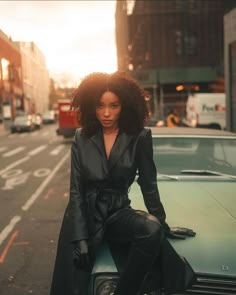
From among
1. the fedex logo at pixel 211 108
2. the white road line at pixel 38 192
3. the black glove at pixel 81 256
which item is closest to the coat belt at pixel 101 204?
the black glove at pixel 81 256

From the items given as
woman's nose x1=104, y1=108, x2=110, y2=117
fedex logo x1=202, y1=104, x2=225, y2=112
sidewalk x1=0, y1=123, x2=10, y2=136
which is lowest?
sidewalk x1=0, y1=123, x2=10, y2=136

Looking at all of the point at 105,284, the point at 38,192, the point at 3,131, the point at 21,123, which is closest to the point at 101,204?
the point at 105,284

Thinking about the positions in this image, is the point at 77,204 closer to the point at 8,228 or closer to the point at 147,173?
the point at 147,173

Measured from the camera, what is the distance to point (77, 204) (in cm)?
256

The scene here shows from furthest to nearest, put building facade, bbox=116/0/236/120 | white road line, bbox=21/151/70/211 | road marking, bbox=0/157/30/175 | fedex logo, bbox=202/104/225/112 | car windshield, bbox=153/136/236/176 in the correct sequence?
building facade, bbox=116/0/236/120, fedex logo, bbox=202/104/225/112, road marking, bbox=0/157/30/175, white road line, bbox=21/151/70/211, car windshield, bbox=153/136/236/176

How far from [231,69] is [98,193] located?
572 inches

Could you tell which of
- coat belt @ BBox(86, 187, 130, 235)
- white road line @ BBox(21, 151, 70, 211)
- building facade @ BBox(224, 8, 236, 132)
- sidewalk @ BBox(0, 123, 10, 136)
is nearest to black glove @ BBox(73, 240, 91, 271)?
coat belt @ BBox(86, 187, 130, 235)

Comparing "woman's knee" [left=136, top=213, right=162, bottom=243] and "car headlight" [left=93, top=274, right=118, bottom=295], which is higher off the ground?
"woman's knee" [left=136, top=213, right=162, bottom=243]

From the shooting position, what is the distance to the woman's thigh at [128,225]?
236 cm

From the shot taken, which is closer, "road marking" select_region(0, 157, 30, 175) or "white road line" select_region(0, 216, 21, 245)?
"white road line" select_region(0, 216, 21, 245)

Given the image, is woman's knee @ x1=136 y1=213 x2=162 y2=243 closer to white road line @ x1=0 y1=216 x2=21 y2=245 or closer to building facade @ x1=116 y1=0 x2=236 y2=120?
white road line @ x1=0 y1=216 x2=21 y2=245

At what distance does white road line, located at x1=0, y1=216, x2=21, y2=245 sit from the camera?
19.6 feet

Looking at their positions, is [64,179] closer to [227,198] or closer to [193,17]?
[227,198]

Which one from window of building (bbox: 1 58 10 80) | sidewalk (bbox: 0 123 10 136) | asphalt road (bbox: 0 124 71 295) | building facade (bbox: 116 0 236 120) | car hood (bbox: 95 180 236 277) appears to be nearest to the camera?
car hood (bbox: 95 180 236 277)
